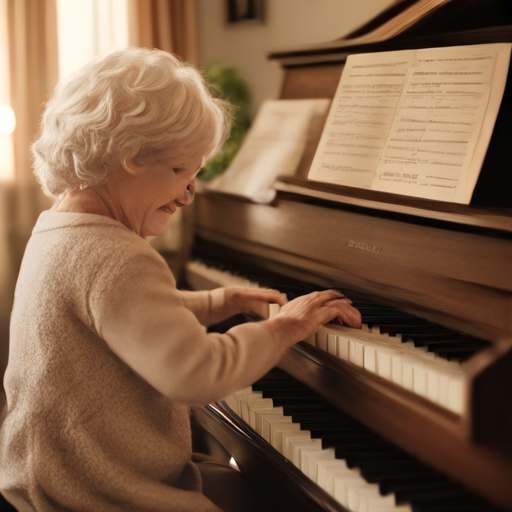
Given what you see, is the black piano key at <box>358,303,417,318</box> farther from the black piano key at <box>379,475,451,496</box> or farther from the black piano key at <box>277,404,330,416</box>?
the black piano key at <box>379,475,451,496</box>

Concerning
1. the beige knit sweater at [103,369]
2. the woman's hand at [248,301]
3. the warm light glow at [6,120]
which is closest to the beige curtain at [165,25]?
the warm light glow at [6,120]

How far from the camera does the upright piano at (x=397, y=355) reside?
911 millimetres

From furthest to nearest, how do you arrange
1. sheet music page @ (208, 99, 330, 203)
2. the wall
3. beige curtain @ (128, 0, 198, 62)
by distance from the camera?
1. beige curtain @ (128, 0, 198, 62)
2. the wall
3. sheet music page @ (208, 99, 330, 203)

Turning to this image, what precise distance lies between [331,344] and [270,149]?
1058mm

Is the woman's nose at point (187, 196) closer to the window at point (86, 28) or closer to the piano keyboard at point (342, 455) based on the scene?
the piano keyboard at point (342, 455)

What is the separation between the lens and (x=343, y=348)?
115cm

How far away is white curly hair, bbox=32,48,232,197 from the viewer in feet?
3.45

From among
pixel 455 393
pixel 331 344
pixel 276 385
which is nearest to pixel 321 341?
pixel 331 344

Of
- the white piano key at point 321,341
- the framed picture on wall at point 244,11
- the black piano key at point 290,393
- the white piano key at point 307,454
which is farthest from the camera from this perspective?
the framed picture on wall at point 244,11

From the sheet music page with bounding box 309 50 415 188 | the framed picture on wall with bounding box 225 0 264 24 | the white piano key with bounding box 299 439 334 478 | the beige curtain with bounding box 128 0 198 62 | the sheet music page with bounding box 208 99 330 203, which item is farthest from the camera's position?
the beige curtain with bounding box 128 0 198 62

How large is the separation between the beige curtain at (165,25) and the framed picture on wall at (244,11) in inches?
10.7

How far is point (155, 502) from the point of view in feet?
3.38

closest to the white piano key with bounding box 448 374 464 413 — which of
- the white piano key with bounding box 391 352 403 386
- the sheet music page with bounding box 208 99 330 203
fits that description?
the white piano key with bounding box 391 352 403 386

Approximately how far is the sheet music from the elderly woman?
0.49m
